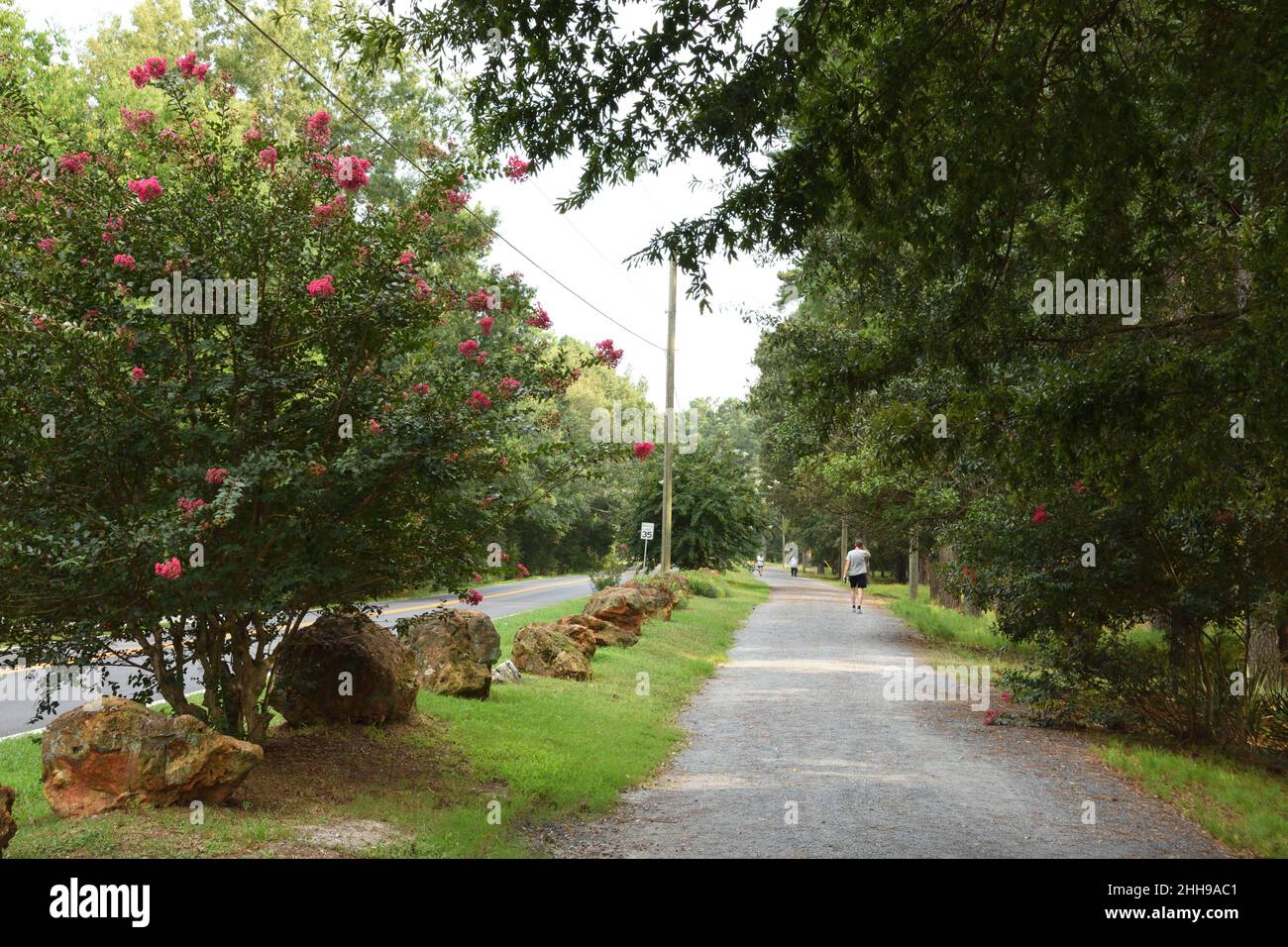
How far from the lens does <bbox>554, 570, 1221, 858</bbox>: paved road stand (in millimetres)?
7035

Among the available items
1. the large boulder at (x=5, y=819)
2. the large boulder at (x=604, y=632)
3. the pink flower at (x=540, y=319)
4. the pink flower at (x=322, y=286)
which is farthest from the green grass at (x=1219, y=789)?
the large boulder at (x=604, y=632)

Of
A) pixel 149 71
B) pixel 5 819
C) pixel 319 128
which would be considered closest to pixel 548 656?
pixel 319 128

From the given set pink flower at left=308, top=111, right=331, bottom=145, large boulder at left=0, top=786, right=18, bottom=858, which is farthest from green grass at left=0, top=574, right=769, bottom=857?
pink flower at left=308, top=111, right=331, bottom=145

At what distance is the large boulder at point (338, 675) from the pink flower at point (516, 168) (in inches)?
146

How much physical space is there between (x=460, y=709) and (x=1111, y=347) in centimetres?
693

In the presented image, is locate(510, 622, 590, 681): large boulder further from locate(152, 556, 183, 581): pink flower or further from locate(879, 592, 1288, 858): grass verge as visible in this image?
locate(152, 556, 183, 581): pink flower

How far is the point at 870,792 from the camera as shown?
8609 millimetres

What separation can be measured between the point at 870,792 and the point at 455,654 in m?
4.99

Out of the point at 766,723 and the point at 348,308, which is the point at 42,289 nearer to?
the point at 348,308

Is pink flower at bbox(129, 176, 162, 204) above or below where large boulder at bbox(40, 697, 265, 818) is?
above

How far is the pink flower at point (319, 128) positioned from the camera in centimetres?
771

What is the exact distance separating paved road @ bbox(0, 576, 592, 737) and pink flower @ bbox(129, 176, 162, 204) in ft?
10.5

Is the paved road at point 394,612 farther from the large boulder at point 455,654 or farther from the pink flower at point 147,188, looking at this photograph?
the pink flower at point 147,188

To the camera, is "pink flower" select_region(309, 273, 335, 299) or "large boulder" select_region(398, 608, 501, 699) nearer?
"pink flower" select_region(309, 273, 335, 299)
